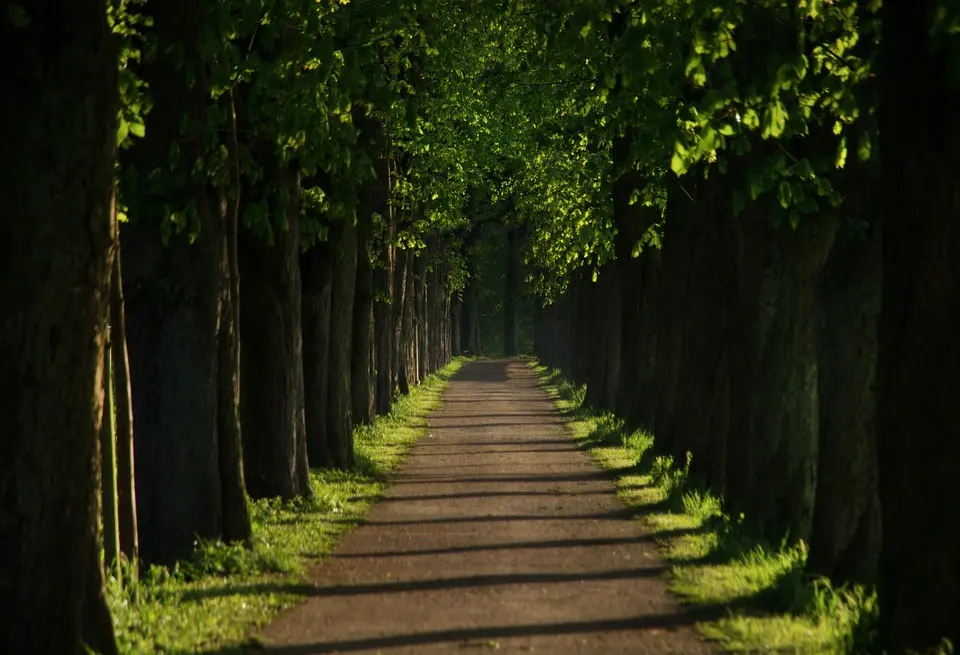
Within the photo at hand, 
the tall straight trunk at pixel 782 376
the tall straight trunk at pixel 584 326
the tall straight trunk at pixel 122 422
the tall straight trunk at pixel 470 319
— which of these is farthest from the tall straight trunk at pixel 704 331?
the tall straight trunk at pixel 470 319

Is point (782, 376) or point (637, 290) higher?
point (637, 290)

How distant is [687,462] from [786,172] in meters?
10.7

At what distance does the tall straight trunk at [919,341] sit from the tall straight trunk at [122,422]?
5688 mm

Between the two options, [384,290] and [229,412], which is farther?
[384,290]

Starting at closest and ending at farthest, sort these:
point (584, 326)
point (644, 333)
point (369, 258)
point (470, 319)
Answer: point (369, 258)
point (644, 333)
point (584, 326)
point (470, 319)

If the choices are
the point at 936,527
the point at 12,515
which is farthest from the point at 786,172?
the point at 12,515

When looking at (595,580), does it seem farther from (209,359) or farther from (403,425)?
(403,425)

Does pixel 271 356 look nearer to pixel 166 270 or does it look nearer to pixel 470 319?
pixel 166 270

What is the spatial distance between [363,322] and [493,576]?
15766mm

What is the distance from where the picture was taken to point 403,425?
35469 mm

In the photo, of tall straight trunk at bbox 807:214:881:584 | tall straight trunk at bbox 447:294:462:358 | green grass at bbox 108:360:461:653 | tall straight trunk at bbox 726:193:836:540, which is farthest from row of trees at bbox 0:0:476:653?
tall straight trunk at bbox 447:294:462:358

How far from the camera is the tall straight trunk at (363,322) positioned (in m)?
28.4

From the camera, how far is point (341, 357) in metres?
24.7

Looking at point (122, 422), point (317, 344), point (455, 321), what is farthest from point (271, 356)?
point (455, 321)
